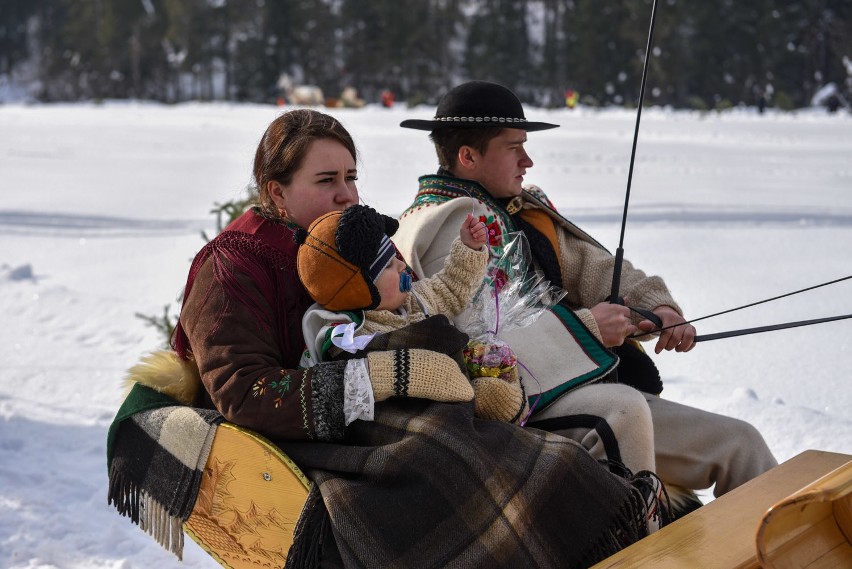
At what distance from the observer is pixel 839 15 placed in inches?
1427

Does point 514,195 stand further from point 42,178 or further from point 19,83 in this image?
point 19,83

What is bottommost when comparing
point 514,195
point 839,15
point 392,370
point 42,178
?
point 42,178

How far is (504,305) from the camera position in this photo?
8.06 ft

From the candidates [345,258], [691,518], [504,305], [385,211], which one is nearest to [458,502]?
[691,518]

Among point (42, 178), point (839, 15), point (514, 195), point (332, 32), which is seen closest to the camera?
point (514, 195)

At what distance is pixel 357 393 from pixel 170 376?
574mm

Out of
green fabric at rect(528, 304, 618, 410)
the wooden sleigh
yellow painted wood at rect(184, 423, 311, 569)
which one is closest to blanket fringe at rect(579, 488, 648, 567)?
the wooden sleigh

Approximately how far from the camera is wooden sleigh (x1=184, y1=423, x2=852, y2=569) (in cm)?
154

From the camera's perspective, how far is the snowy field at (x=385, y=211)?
12.5 feet

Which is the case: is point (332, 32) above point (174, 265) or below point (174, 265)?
above

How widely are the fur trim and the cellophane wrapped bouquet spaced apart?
69cm

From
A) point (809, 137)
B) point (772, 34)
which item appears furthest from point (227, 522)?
point (772, 34)

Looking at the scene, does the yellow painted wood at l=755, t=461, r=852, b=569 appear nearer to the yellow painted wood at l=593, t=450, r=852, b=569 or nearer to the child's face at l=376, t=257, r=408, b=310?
the yellow painted wood at l=593, t=450, r=852, b=569

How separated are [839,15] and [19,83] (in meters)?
44.3
